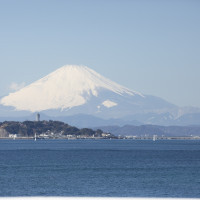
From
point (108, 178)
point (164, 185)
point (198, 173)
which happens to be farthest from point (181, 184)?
point (198, 173)

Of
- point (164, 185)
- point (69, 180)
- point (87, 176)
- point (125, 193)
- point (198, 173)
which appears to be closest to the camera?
point (125, 193)

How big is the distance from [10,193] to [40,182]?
327 inches

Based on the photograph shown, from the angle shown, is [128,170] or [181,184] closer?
[181,184]

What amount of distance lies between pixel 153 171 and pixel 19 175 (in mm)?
15611

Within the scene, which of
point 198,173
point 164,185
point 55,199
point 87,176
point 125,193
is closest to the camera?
point 55,199

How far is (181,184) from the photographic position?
58.8m

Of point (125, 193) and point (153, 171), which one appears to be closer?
point (125, 193)

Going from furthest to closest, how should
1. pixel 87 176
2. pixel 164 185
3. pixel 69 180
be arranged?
1. pixel 87 176
2. pixel 69 180
3. pixel 164 185

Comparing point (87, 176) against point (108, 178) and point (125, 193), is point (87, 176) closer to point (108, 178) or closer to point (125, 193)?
point (108, 178)

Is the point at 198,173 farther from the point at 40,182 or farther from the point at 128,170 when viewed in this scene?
the point at 40,182

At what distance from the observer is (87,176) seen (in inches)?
2660

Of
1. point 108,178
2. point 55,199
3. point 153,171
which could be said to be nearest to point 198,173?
point 153,171

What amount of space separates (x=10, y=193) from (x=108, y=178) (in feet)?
49.7

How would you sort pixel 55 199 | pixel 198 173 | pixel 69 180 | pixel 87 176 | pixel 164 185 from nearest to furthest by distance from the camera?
pixel 55 199, pixel 164 185, pixel 69 180, pixel 87 176, pixel 198 173
